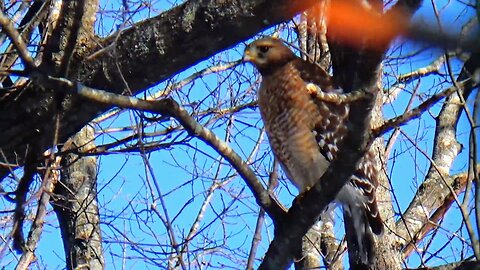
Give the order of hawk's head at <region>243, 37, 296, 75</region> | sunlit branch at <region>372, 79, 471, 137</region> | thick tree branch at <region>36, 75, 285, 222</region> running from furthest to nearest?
hawk's head at <region>243, 37, 296, 75</region> → thick tree branch at <region>36, 75, 285, 222</region> → sunlit branch at <region>372, 79, 471, 137</region>

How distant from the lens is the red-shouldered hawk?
4.45 meters

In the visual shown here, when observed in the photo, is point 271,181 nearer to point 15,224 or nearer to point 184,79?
point 184,79

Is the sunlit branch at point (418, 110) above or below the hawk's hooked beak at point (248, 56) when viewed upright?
below

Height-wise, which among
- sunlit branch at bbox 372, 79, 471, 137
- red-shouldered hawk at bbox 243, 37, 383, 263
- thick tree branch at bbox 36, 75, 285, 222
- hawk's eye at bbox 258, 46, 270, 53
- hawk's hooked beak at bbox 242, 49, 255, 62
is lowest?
sunlit branch at bbox 372, 79, 471, 137

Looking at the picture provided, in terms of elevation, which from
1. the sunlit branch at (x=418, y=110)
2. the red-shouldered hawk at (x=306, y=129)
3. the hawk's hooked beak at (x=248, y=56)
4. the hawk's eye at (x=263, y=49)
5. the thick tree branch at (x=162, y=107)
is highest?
the hawk's eye at (x=263, y=49)

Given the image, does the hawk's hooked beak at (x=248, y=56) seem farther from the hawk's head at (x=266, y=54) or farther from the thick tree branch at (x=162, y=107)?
the thick tree branch at (x=162, y=107)

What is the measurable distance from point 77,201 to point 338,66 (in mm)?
2938

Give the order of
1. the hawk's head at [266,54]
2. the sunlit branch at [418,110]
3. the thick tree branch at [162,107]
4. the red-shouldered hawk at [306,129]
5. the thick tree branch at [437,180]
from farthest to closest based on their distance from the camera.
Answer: the thick tree branch at [437,180], the hawk's head at [266,54], the red-shouldered hawk at [306,129], the thick tree branch at [162,107], the sunlit branch at [418,110]

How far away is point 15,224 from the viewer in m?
3.44

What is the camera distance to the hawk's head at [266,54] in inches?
200

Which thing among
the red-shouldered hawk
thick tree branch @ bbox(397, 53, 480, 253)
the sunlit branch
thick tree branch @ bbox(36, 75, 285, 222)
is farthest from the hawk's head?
the sunlit branch

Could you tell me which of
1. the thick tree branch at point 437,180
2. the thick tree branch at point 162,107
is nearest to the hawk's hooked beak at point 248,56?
the thick tree branch at point 437,180

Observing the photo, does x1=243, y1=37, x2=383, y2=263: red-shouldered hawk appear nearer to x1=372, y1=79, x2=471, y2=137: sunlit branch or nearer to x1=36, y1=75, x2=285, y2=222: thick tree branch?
x1=36, y1=75, x2=285, y2=222: thick tree branch

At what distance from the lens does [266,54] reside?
5.13 meters
